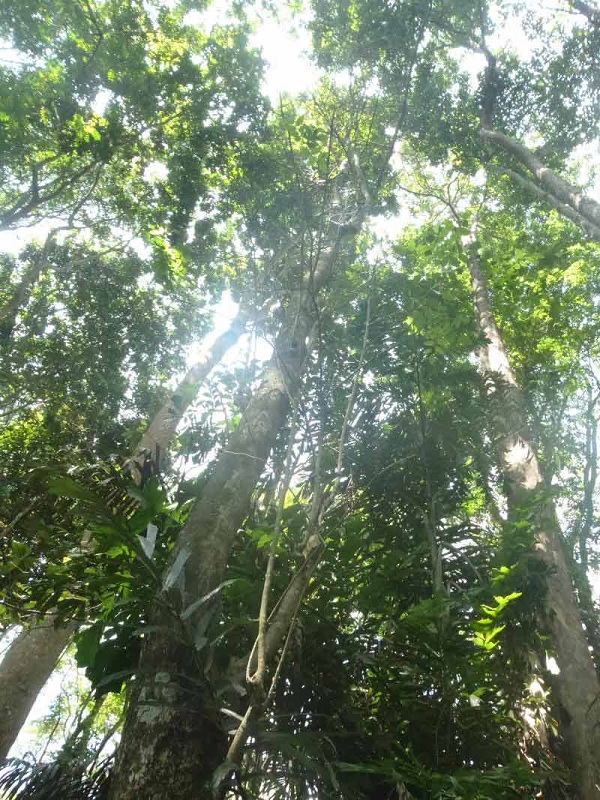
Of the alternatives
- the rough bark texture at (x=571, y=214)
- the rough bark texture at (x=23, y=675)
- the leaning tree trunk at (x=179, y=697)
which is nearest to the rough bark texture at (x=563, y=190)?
the rough bark texture at (x=571, y=214)

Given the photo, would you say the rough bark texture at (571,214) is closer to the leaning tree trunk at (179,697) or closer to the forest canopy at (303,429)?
the forest canopy at (303,429)

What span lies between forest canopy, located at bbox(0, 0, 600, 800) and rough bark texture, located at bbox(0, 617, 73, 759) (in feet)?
0.12

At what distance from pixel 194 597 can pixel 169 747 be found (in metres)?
0.71

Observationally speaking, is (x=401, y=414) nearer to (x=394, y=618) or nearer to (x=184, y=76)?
(x=394, y=618)

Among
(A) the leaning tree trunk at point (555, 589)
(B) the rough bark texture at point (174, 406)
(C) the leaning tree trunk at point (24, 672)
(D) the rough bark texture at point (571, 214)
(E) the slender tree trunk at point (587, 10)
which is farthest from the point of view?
(E) the slender tree trunk at point (587, 10)

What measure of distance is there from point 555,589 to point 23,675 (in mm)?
6115

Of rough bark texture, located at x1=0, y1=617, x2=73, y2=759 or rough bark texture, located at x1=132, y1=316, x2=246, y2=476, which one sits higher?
rough bark texture, located at x1=132, y1=316, x2=246, y2=476

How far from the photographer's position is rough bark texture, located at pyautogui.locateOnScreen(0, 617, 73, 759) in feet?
20.0

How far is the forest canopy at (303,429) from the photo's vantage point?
8.56 feet

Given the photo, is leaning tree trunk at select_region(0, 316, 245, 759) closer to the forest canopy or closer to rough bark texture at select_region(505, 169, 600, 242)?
the forest canopy

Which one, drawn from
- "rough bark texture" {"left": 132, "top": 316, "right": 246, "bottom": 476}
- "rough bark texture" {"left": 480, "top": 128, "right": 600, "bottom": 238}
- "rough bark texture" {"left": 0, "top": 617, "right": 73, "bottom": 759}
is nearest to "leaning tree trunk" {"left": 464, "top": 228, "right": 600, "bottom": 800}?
"rough bark texture" {"left": 480, "top": 128, "right": 600, "bottom": 238}

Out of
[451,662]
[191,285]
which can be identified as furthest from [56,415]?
[451,662]

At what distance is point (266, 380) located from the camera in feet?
16.3

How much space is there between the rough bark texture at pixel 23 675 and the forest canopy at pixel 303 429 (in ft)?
0.12
